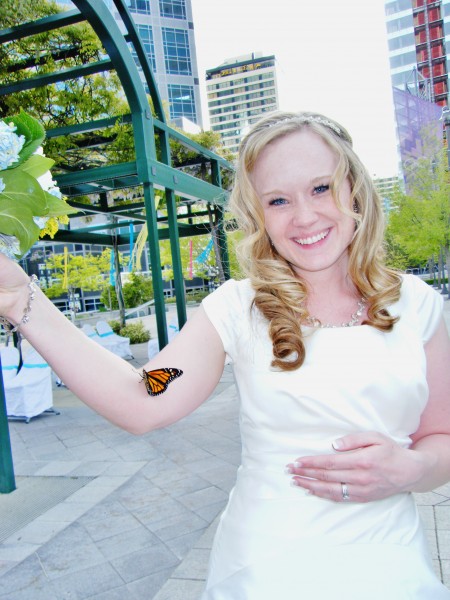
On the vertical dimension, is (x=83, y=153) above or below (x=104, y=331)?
above

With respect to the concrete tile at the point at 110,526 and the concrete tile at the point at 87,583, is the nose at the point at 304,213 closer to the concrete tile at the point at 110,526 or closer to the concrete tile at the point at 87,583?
the concrete tile at the point at 87,583

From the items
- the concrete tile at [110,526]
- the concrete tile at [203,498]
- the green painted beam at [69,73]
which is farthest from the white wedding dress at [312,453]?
the green painted beam at [69,73]

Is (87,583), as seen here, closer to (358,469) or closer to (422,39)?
(358,469)

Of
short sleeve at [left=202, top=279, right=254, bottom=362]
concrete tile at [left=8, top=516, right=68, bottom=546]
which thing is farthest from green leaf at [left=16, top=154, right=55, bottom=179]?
concrete tile at [left=8, top=516, right=68, bottom=546]

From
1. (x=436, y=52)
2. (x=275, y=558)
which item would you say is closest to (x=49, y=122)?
(x=275, y=558)

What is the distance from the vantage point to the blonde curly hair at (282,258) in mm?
1486

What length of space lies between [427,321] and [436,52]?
7796cm

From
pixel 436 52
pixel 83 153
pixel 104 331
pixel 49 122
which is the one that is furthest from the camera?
pixel 436 52

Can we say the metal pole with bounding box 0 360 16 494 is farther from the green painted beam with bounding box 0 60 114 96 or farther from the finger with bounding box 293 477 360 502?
the finger with bounding box 293 477 360 502

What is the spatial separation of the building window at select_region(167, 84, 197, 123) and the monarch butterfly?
231ft

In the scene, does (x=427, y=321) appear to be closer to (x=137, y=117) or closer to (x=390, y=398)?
(x=390, y=398)

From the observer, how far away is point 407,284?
62.7 inches

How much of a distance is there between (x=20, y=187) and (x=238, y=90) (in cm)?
17104

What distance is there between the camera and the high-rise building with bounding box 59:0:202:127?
211 feet
